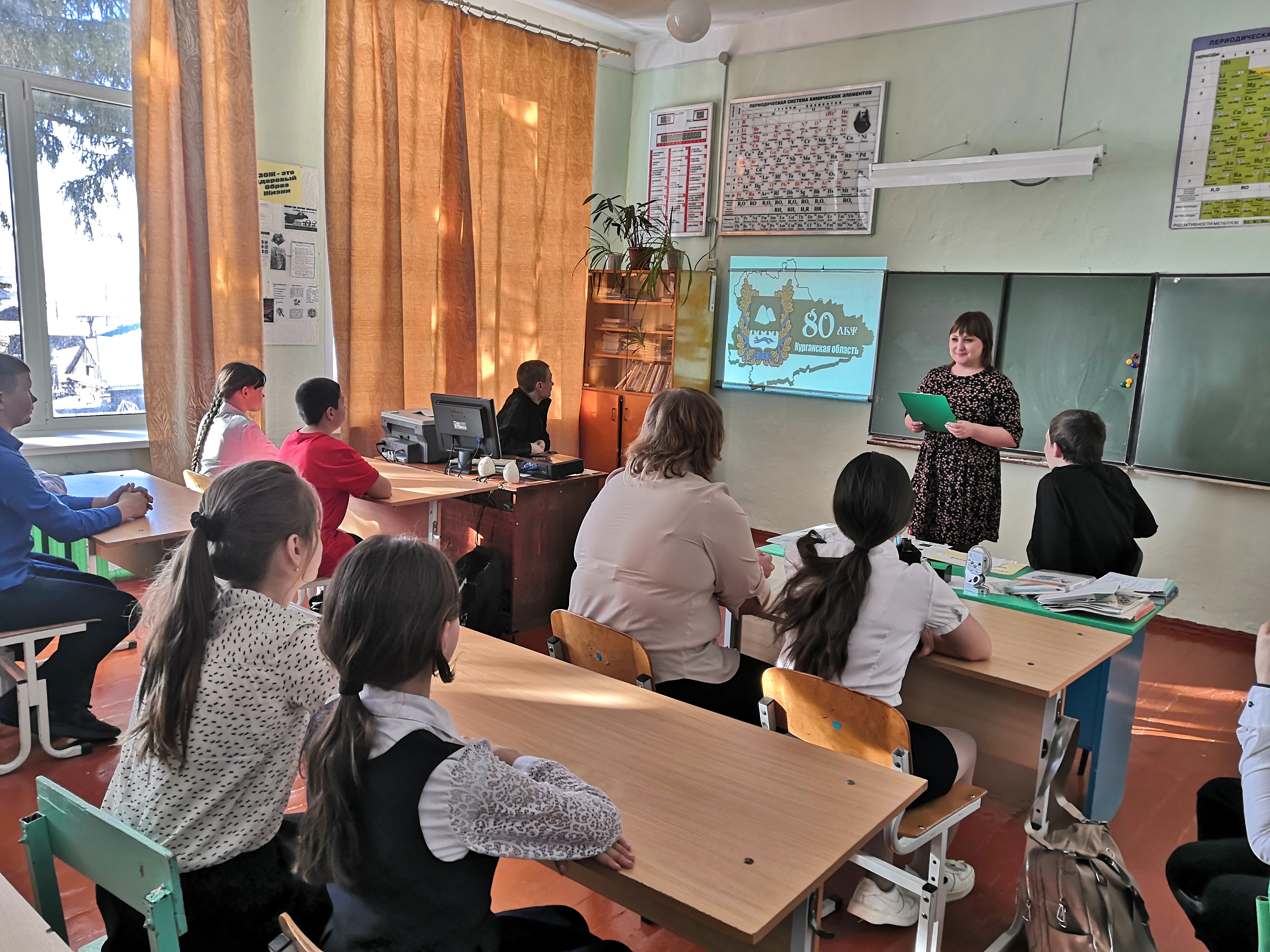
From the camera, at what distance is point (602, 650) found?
2.15m

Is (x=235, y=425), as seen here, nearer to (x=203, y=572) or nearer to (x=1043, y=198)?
(x=203, y=572)

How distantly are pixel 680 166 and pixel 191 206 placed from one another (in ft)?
10.9

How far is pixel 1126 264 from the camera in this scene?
461cm

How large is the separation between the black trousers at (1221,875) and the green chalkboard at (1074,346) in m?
3.01

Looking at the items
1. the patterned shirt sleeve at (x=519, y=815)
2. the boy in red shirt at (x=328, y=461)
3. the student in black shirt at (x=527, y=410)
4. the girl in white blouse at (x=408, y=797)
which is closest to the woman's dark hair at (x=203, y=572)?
the girl in white blouse at (x=408, y=797)

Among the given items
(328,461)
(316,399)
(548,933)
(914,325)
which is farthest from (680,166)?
(548,933)

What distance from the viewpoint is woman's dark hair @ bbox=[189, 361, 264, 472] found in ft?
11.7

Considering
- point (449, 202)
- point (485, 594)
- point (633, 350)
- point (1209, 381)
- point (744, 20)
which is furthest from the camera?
point (633, 350)

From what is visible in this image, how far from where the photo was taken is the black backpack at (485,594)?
13.1ft

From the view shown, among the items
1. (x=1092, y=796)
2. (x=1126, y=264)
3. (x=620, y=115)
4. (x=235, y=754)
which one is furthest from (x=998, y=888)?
(x=620, y=115)

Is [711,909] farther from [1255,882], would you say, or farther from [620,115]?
[620,115]

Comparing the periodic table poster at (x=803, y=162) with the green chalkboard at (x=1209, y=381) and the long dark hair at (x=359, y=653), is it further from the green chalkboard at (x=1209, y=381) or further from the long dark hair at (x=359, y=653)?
the long dark hair at (x=359, y=653)

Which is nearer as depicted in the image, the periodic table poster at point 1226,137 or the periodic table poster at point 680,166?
the periodic table poster at point 1226,137

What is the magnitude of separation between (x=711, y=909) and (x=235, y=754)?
76 cm
